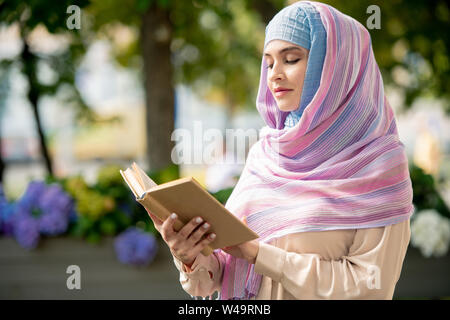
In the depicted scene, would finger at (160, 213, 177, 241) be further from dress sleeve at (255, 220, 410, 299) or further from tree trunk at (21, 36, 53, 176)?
tree trunk at (21, 36, 53, 176)

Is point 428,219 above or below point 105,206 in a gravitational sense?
below

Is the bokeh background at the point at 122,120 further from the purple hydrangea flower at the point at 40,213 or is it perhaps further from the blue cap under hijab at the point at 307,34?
the blue cap under hijab at the point at 307,34

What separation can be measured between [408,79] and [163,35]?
4.45 m

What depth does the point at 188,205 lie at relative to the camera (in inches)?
58.9

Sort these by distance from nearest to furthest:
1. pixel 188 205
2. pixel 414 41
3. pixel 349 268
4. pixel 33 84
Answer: pixel 188 205, pixel 349 268, pixel 33 84, pixel 414 41

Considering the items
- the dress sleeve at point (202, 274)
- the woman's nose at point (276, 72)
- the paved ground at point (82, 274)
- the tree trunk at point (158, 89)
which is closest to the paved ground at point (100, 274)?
the paved ground at point (82, 274)

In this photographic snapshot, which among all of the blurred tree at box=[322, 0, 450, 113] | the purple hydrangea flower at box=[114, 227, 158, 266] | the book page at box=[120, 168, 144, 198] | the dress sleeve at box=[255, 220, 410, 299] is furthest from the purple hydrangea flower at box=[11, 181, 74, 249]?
the blurred tree at box=[322, 0, 450, 113]

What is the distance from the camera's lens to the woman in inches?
62.9

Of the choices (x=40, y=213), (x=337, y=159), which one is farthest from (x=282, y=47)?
(x=40, y=213)

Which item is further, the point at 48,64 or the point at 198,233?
the point at 48,64

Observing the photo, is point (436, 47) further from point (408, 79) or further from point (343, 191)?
point (343, 191)

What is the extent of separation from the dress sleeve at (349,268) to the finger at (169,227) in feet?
0.98

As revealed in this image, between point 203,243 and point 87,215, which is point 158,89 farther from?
point 203,243

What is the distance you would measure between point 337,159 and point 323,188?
109mm
